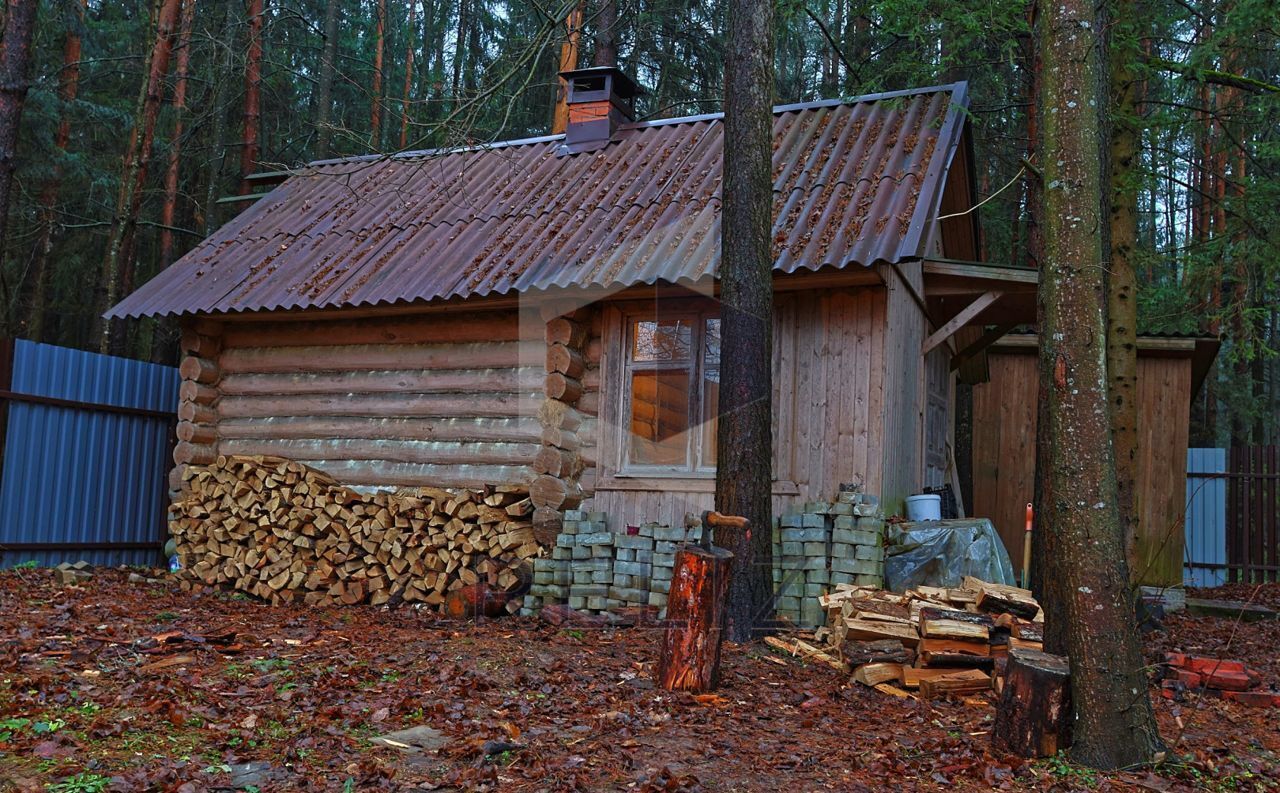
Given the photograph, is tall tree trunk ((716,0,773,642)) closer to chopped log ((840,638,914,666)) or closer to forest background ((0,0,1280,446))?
chopped log ((840,638,914,666))

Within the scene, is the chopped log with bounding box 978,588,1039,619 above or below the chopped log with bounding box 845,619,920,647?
above

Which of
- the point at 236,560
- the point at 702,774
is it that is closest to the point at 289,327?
the point at 236,560

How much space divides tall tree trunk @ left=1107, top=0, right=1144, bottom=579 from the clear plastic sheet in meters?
1.08

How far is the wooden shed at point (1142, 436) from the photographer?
1303 centimetres

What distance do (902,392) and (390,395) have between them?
5.47m

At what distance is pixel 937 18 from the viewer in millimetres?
10328

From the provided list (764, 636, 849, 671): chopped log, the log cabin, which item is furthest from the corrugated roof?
(764, 636, 849, 671): chopped log

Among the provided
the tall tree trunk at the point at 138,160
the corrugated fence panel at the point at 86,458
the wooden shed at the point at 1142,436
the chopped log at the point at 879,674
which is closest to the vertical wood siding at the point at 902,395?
the chopped log at the point at 879,674

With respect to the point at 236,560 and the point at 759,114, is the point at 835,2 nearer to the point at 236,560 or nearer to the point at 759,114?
the point at 759,114

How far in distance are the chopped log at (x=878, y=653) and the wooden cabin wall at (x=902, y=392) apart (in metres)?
2.22

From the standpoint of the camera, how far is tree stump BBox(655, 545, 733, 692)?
6.03 meters

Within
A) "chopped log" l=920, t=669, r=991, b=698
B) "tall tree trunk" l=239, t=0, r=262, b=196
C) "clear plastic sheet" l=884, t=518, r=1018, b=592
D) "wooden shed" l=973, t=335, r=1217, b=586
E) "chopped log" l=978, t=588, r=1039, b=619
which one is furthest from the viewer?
"tall tree trunk" l=239, t=0, r=262, b=196

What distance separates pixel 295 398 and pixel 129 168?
22.4ft

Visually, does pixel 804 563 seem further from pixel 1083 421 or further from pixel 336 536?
pixel 336 536
